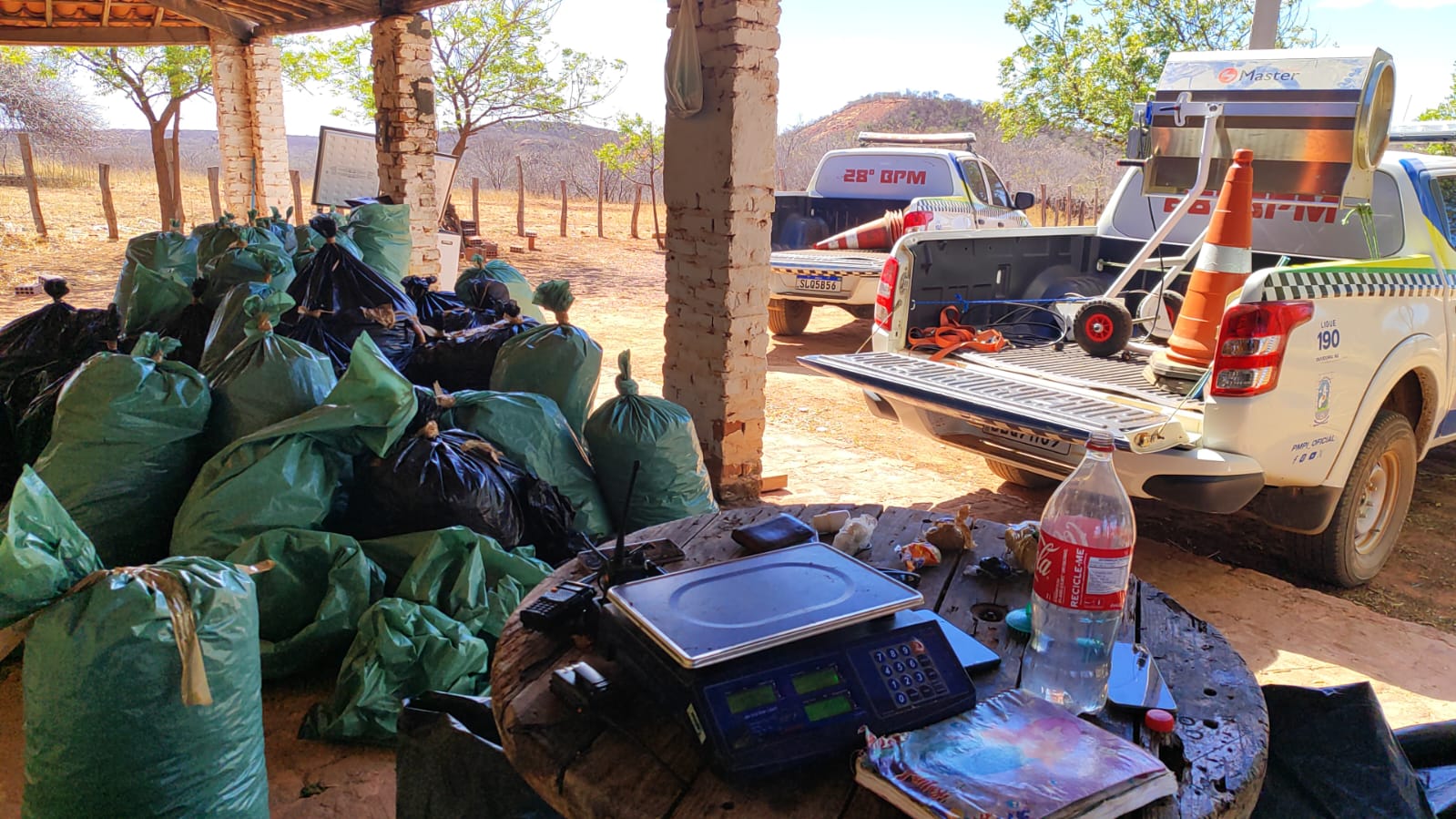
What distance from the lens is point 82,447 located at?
2.88 m

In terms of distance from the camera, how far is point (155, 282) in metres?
4.23

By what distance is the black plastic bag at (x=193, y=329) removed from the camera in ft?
13.5

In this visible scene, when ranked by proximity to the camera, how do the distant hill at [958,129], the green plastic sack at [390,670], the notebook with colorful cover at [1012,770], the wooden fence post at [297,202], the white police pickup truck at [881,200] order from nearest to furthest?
the notebook with colorful cover at [1012,770]
the green plastic sack at [390,670]
the white police pickup truck at [881,200]
the wooden fence post at [297,202]
the distant hill at [958,129]

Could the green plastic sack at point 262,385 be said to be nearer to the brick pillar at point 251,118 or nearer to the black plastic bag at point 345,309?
the black plastic bag at point 345,309

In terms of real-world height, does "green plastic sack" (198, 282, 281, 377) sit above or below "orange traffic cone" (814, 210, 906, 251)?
below

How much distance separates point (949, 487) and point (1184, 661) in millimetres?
3738

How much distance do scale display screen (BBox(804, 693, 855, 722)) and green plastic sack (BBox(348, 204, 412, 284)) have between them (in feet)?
15.3

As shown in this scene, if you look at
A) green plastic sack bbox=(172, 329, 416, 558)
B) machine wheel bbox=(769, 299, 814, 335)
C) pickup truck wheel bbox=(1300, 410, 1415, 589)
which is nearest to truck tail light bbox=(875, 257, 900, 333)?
pickup truck wheel bbox=(1300, 410, 1415, 589)

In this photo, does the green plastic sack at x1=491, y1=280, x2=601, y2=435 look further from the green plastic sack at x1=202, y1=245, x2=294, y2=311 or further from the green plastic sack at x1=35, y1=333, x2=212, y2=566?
the green plastic sack at x1=202, y1=245, x2=294, y2=311

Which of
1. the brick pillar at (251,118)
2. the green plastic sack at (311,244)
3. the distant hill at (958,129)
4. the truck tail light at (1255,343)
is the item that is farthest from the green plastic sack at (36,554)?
the distant hill at (958,129)

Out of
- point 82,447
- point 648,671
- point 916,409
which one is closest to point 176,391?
point 82,447

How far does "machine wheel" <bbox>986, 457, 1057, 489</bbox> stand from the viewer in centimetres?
531

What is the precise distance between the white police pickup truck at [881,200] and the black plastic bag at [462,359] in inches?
204

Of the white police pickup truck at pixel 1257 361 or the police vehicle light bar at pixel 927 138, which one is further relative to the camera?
the police vehicle light bar at pixel 927 138
